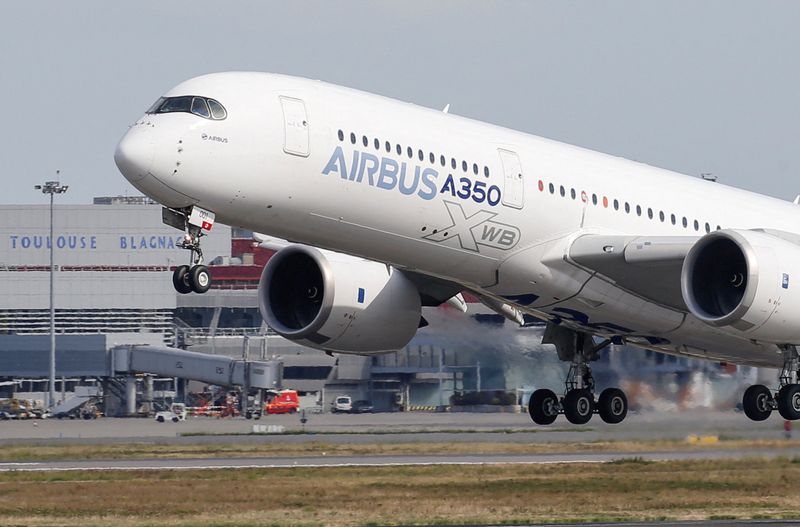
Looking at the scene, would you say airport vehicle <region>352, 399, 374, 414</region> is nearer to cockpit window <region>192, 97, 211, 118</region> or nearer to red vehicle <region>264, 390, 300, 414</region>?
red vehicle <region>264, 390, 300, 414</region>

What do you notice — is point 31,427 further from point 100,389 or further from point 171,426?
point 100,389

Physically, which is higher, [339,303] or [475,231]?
[475,231]

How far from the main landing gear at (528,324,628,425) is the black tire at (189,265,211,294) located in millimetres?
12473

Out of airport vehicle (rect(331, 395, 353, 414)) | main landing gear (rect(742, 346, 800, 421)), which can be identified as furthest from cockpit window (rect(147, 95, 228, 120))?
airport vehicle (rect(331, 395, 353, 414))

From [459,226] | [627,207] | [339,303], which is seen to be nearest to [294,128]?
[459,226]

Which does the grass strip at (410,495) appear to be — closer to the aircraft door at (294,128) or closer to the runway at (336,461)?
the runway at (336,461)

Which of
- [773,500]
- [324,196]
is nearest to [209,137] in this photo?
[324,196]

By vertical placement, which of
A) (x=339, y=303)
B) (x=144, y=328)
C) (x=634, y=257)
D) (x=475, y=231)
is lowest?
(x=339, y=303)

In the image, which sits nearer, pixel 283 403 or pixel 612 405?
pixel 612 405

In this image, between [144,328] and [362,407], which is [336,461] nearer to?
[362,407]

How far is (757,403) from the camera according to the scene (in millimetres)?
34469

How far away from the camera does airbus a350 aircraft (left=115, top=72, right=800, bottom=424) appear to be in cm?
2567

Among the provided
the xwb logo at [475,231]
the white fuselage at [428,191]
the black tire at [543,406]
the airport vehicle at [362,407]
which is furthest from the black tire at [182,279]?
the airport vehicle at [362,407]

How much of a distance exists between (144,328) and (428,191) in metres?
88.1
